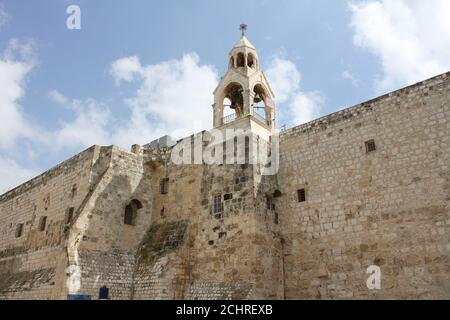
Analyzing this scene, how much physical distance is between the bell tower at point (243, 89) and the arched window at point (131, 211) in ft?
13.8

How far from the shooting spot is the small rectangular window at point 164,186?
1578 cm

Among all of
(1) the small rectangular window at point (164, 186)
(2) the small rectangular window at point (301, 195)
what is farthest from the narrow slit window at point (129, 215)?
(2) the small rectangular window at point (301, 195)

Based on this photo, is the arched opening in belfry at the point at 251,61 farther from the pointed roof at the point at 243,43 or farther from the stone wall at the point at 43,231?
the stone wall at the point at 43,231

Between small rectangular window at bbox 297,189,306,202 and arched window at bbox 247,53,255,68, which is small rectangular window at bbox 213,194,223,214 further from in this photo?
arched window at bbox 247,53,255,68

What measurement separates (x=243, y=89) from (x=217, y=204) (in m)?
4.38

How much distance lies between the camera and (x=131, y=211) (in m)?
15.3

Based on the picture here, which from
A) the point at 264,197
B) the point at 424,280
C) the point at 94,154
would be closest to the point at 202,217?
the point at 264,197

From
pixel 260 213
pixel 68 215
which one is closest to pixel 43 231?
pixel 68 215

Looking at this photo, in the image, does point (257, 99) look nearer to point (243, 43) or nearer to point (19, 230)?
point (243, 43)
